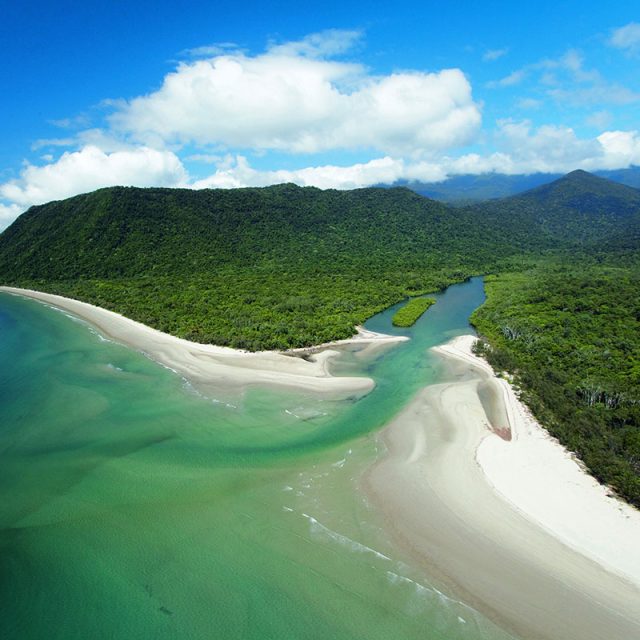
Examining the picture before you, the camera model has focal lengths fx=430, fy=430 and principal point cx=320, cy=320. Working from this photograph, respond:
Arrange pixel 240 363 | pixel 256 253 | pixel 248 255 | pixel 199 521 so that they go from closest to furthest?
Result: pixel 199 521, pixel 240 363, pixel 248 255, pixel 256 253

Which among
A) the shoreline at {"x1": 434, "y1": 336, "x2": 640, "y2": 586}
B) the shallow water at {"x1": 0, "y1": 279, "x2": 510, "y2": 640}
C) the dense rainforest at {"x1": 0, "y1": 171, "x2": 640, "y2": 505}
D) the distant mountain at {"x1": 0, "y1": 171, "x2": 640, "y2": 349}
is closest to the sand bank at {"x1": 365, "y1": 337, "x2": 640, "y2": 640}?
the shoreline at {"x1": 434, "y1": 336, "x2": 640, "y2": 586}

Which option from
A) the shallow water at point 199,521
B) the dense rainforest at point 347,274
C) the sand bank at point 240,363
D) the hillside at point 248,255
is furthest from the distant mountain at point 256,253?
the shallow water at point 199,521

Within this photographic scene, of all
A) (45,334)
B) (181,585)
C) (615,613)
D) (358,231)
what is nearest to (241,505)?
(181,585)

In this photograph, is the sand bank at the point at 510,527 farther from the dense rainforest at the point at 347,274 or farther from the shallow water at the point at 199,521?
the dense rainforest at the point at 347,274

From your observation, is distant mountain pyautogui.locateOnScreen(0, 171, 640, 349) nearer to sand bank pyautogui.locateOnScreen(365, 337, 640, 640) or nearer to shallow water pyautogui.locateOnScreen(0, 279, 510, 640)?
shallow water pyautogui.locateOnScreen(0, 279, 510, 640)

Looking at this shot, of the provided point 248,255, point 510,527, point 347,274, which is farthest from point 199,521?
point 248,255

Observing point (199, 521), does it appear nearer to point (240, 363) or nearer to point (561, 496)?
point (561, 496)

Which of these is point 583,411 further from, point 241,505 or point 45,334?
point 45,334
